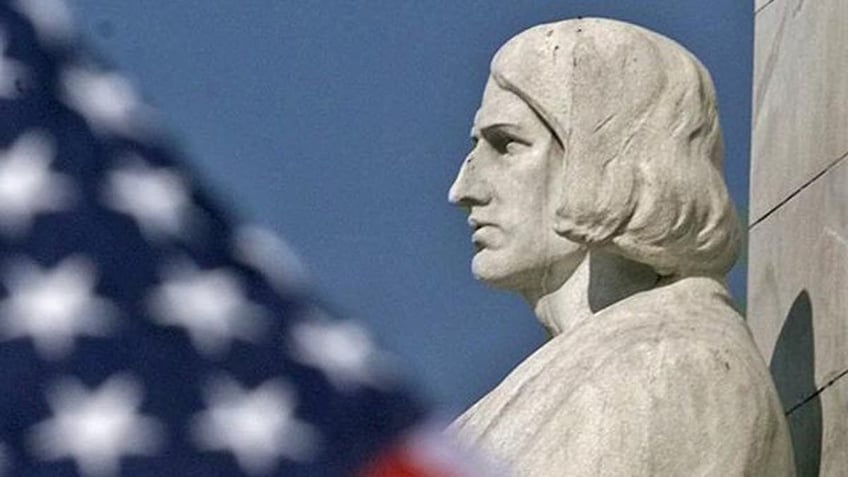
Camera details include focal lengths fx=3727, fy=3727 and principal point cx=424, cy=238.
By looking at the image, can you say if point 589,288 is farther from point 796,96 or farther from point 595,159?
point 796,96

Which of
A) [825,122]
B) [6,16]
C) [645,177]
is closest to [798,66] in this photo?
[825,122]

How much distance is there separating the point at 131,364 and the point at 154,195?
260 mm

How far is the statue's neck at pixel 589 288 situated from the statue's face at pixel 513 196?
3 cm

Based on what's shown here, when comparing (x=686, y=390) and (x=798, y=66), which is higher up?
(x=798, y=66)

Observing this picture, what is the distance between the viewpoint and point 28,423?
17.7 feet

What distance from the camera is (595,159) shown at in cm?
816

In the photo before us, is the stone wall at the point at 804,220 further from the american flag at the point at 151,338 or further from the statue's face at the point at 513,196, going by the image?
the american flag at the point at 151,338

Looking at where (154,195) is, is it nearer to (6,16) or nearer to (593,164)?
(6,16)

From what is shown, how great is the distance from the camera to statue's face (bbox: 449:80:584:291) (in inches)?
328

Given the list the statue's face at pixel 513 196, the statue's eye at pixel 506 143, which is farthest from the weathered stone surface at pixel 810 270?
the statue's eye at pixel 506 143

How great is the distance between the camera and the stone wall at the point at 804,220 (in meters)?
8.96

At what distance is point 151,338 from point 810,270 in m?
4.10

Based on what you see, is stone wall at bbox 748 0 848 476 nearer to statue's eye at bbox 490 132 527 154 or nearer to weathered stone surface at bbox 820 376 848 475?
weathered stone surface at bbox 820 376 848 475

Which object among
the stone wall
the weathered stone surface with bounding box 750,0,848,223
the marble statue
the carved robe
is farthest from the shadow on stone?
the carved robe
